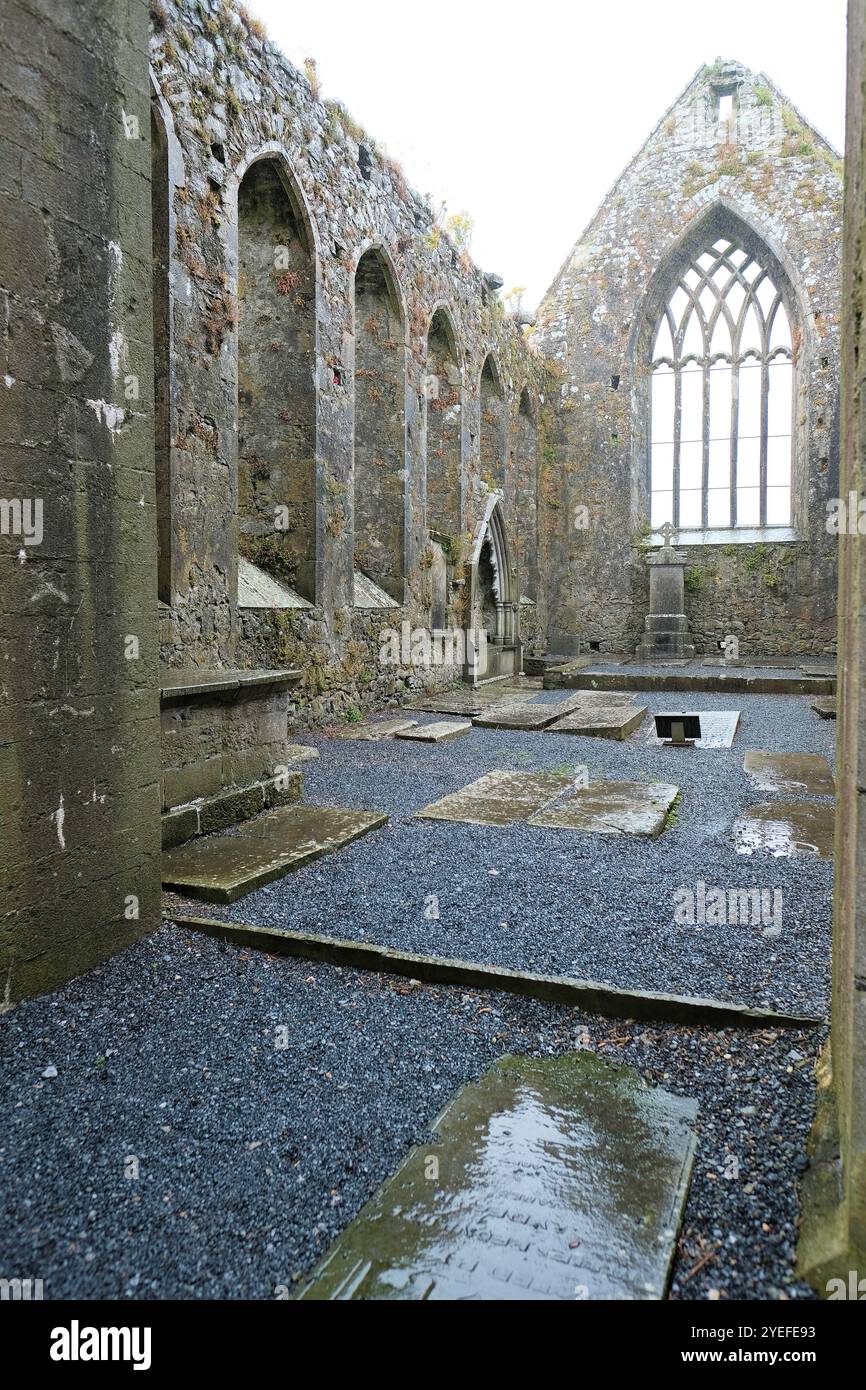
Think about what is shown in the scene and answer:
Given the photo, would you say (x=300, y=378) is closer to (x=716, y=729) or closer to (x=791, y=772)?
(x=716, y=729)

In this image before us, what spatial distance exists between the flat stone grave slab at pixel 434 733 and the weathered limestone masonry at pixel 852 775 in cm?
550

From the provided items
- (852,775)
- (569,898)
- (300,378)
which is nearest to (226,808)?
(569,898)

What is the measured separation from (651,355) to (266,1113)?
17.0 meters

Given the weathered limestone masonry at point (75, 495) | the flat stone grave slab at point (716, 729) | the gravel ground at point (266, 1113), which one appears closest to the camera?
the gravel ground at point (266, 1113)

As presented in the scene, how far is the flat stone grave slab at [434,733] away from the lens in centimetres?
702

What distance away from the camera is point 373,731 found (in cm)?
736

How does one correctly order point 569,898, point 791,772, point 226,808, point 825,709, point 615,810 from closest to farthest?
point 569,898 < point 226,808 < point 615,810 < point 791,772 < point 825,709

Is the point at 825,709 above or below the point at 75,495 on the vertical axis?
below

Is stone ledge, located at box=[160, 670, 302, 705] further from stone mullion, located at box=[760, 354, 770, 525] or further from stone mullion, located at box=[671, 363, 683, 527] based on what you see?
stone mullion, located at box=[760, 354, 770, 525]

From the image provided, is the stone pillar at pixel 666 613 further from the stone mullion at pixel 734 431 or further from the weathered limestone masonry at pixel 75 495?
the weathered limestone masonry at pixel 75 495

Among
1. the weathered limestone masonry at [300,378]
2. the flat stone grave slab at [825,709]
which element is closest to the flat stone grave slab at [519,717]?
the weathered limestone masonry at [300,378]

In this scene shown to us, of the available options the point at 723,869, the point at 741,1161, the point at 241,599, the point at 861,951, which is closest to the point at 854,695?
the point at 861,951

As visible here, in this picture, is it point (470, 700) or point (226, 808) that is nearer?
point (226, 808)

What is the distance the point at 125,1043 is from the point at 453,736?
5.23m
